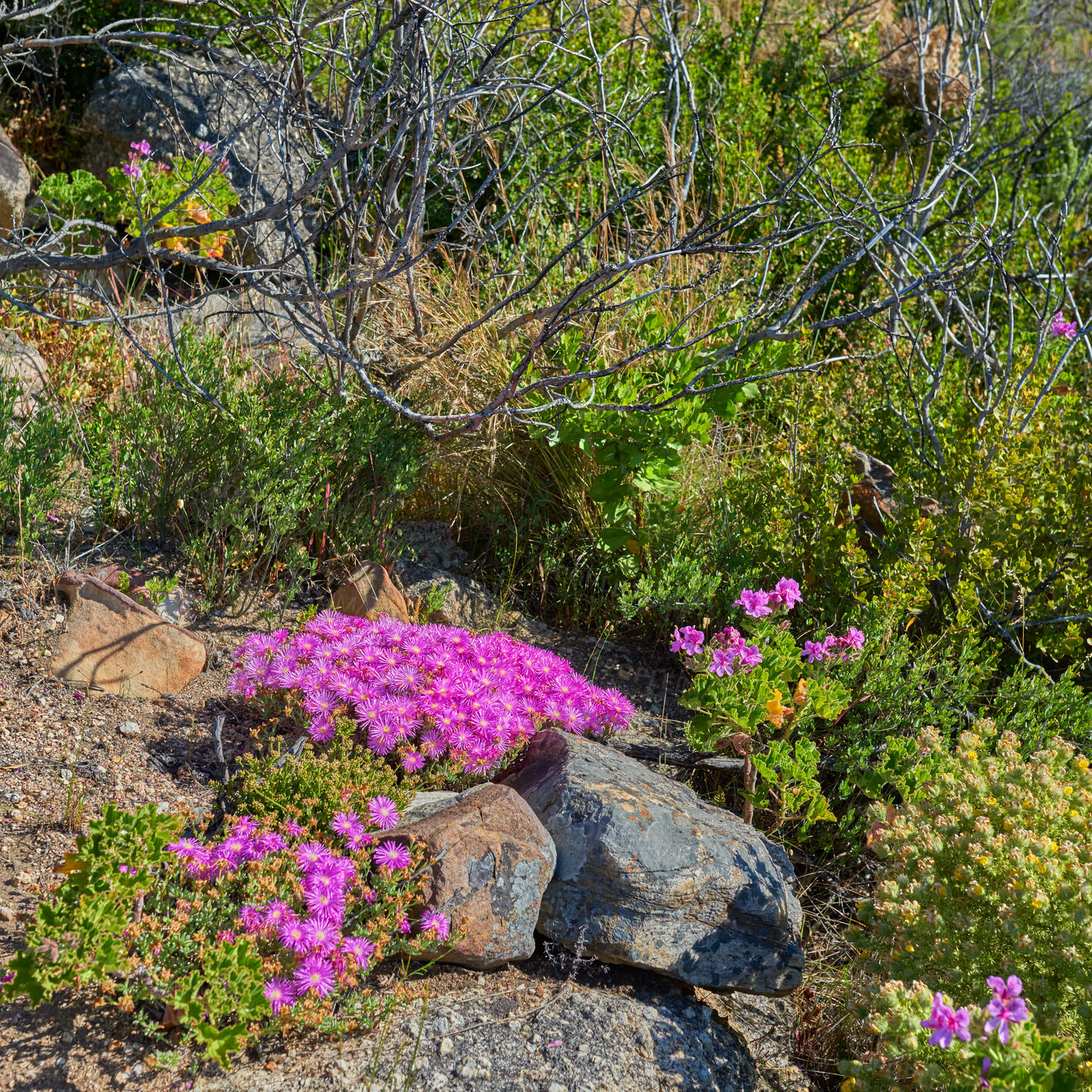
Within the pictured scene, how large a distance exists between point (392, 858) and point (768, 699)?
121 cm

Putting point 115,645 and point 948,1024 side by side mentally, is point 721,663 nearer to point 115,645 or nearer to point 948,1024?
point 948,1024

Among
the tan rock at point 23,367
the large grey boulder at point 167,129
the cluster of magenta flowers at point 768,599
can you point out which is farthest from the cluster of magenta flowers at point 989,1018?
the large grey boulder at point 167,129

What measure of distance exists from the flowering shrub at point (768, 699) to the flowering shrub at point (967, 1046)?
0.85 meters

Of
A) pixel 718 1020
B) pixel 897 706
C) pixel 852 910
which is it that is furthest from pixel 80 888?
pixel 897 706

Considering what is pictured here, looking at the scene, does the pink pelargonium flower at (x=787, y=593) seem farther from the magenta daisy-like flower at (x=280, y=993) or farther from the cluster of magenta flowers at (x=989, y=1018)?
the magenta daisy-like flower at (x=280, y=993)

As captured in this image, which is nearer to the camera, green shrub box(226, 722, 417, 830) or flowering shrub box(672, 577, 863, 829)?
green shrub box(226, 722, 417, 830)

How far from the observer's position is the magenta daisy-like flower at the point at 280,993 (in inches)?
73.4

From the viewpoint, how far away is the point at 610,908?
234 cm

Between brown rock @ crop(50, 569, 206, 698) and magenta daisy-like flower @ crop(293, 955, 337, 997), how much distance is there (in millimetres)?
1218

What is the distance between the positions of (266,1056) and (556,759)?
100cm

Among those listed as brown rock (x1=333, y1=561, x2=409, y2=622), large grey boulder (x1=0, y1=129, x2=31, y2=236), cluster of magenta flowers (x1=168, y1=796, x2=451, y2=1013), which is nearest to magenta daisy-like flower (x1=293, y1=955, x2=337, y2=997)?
cluster of magenta flowers (x1=168, y1=796, x2=451, y2=1013)

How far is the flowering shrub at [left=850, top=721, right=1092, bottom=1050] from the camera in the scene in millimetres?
1943

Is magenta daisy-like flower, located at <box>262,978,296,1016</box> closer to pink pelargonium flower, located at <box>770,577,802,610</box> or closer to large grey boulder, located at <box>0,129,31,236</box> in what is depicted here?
pink pelargonium flower, located at <box>770,577,802,610</box>

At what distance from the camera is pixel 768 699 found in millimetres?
2807
